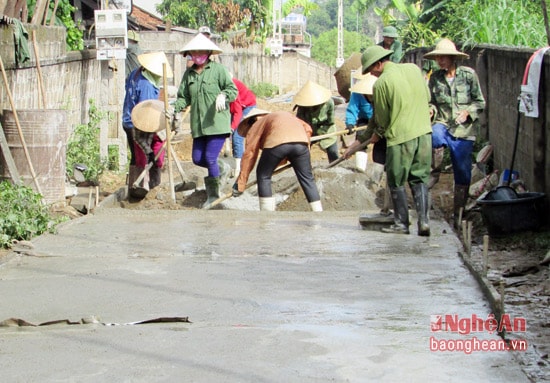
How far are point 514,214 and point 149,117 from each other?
4.75 meters

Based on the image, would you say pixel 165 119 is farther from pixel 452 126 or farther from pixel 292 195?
pixel 452 126

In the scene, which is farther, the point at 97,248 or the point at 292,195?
the point at 292,195

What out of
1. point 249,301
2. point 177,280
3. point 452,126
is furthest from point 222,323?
point 452,126

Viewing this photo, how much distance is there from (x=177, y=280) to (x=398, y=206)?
2847 millimetres

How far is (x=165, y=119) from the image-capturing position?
11.9m

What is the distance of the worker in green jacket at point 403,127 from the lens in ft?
29.6

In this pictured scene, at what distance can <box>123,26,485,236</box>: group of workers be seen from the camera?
29.9 feet

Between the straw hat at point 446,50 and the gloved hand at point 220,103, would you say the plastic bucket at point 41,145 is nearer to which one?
the gloved hand at point 220,103

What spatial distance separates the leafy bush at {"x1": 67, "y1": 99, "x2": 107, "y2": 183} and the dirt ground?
0.24m

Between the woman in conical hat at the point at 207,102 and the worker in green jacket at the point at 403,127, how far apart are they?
2.84m

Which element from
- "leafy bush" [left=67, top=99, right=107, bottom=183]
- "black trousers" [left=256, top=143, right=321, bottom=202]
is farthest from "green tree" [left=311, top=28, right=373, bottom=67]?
"black trousers" [left=256, top=143, right=321, bottom=202]

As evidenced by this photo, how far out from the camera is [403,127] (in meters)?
9.08

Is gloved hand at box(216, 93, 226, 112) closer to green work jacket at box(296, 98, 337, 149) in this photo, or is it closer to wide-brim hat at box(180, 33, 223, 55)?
wide-brim hat at box(180, 33, 223, 55)

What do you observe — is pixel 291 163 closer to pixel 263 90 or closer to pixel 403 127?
pixel 403 127
